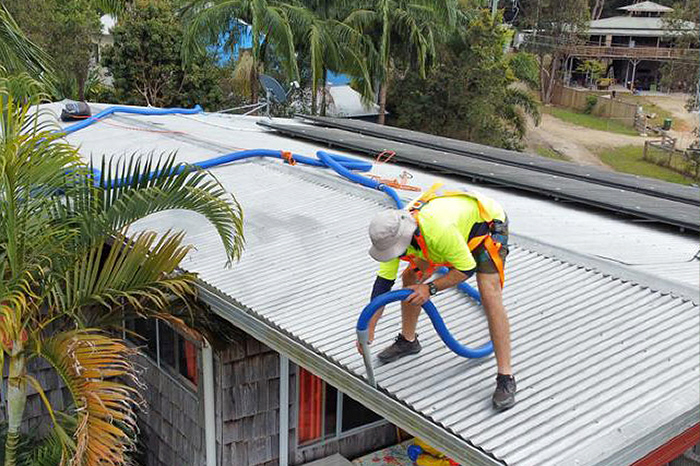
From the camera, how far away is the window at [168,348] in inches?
283

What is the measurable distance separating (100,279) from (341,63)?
55.8 ft

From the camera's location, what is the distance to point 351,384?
4.32 metres

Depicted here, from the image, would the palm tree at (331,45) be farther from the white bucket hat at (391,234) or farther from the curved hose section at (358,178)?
the white bucket hat at (391,234)

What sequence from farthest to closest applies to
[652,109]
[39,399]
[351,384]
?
1. [652,109]
2. [39,399]
3. [351,384]

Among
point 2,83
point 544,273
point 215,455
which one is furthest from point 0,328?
point 544,273

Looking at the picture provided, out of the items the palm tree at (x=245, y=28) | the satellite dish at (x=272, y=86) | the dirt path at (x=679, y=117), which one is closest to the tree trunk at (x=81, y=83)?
the palm tree at (x=245, y=28)

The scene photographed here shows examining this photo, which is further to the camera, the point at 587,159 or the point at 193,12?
the point at 587,159

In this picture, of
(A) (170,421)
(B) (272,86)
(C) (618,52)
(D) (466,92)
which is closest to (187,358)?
(A) (170,421)

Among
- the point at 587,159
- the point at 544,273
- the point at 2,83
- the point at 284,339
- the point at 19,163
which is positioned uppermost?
the point at 2,83

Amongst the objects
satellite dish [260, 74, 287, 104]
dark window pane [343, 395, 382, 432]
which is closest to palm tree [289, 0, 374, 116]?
satellite dish [260, 74, 287, 104]

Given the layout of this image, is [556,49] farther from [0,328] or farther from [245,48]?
[0,328]

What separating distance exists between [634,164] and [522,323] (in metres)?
31.9

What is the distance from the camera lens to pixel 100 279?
17.6 feet

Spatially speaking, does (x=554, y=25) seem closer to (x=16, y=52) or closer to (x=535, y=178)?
(x=535, y=178)
